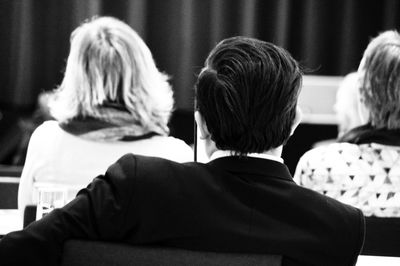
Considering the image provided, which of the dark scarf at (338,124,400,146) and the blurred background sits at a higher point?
the dark scarf at (338,124,400,146)

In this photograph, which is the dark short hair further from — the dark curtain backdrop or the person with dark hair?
the dark curtain backdrop

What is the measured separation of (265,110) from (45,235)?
420mm

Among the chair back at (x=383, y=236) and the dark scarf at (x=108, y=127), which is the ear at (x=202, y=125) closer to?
the chair back at (x=383, y=236)

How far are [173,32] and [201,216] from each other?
467 centimetres

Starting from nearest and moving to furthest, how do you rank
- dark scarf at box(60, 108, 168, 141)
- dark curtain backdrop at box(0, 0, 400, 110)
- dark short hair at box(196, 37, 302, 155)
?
dark short hair at box(196, 37, 302, 155)
dark scarf at box(60, 108, 168, 141)
dark curtain backdrop at box(0, 0, 400, 110)

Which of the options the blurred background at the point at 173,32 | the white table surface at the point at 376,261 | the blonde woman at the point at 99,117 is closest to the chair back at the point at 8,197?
the blonde woman at the point at 99,117

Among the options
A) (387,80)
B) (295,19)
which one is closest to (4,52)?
(295,19)

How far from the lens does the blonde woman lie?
89.6 inches

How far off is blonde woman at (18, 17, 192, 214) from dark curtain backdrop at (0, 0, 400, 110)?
10.9 feet

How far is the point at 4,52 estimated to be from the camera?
5.80m

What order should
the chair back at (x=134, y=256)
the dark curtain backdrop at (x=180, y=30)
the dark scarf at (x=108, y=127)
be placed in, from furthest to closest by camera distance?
the dark curtain backdrop at (x=180, y=30), the dark scarf at (x=108, y=127), the chair back at (x=134, y=256)

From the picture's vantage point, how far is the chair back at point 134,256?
1.17 meters

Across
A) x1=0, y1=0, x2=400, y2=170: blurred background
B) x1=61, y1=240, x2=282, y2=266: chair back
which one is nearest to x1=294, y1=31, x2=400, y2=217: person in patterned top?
x1=61, y1=240, x2=282, y2=266: chair back

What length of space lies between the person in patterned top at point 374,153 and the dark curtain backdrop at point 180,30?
343 cm
